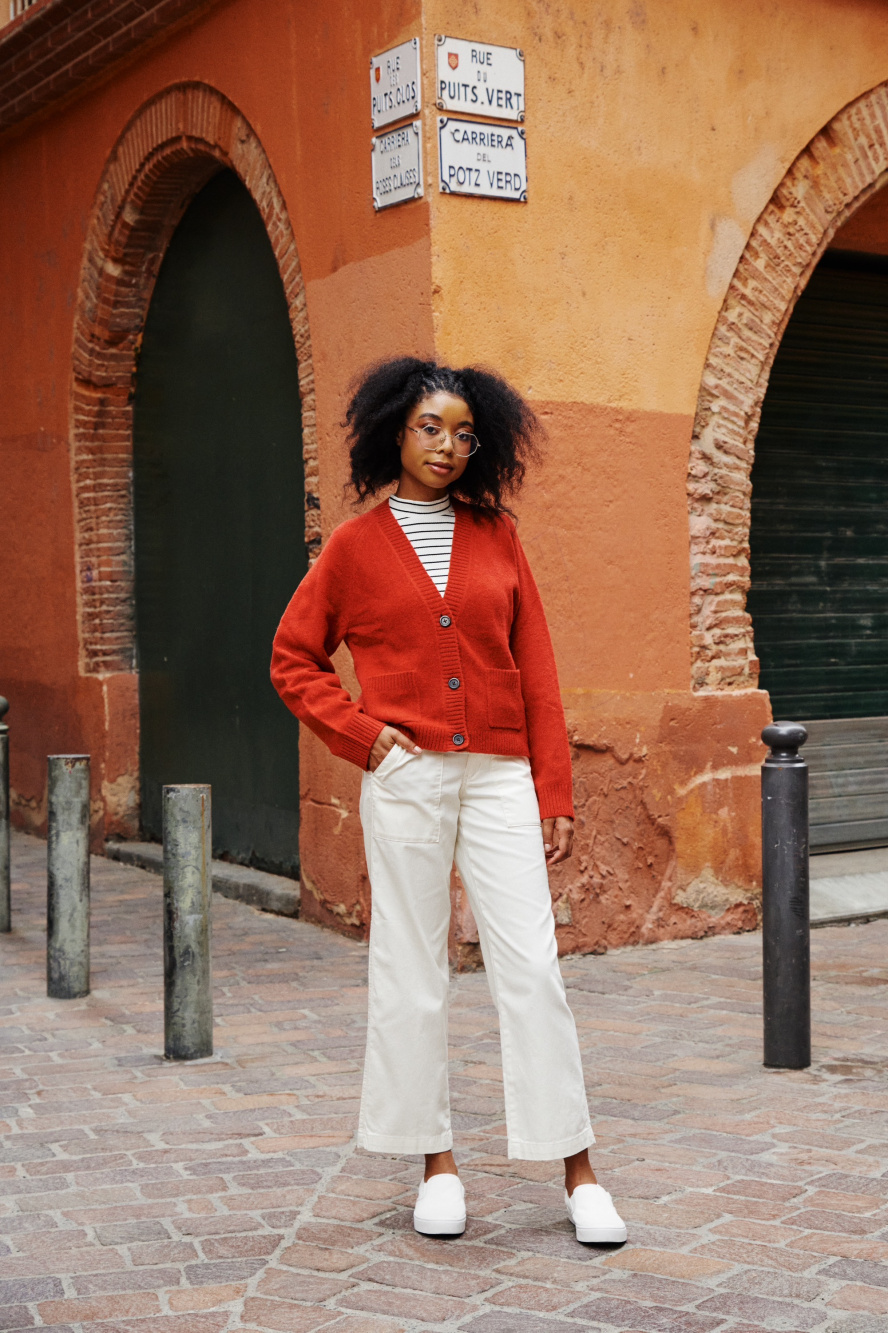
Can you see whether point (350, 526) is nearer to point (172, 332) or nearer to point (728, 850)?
point (728, 850)

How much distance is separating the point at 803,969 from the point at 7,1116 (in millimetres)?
2445

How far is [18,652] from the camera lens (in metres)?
10.6

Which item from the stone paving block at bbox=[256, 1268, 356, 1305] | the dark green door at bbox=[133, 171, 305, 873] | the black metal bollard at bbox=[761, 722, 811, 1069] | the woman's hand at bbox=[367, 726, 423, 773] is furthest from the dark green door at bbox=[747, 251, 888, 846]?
the stone paving block at bbox=[256, 1268, 356, 1305]

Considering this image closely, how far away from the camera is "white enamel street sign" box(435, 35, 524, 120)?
6250 mm

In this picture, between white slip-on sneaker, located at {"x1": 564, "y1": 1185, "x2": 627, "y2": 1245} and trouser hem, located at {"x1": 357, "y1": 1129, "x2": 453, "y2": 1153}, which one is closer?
white slip-on sneaker, located at {"x1": 564, "y1": 1185, "x2": 627, "y2": 1245}

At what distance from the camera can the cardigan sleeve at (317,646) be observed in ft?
11.7

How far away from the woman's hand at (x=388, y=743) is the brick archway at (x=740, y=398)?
3.73 meters

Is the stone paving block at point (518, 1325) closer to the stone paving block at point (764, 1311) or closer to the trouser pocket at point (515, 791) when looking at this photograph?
the stone paving block at point (764, 1311)

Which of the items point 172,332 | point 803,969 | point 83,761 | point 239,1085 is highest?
point 172,332

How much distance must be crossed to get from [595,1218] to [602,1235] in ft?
0.12

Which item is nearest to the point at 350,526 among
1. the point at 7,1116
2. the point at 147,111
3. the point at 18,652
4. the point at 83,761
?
the point at 7,1116

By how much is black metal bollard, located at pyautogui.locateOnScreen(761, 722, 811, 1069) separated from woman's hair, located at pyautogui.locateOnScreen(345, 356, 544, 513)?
163cm

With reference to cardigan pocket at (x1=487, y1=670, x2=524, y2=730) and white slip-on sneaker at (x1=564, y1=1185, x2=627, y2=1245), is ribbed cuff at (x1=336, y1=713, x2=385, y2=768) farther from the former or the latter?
white slip-on sneaker at (x1=564, y1=1185, x2=627, y2=1245)

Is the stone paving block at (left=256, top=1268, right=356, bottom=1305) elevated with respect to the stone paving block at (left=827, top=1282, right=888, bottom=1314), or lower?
elevated
